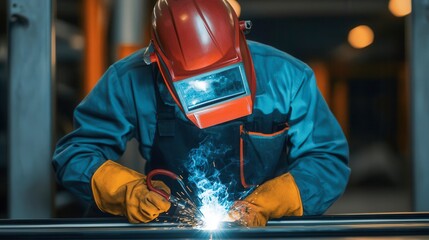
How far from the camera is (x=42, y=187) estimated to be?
2.83 m

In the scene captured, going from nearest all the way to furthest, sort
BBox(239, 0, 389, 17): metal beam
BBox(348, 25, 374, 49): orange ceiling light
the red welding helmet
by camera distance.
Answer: the red welding helmet, BBox(239, 0, 389, 17): metal beam, BBox(348, 25, 374, 49): orange ceiling light

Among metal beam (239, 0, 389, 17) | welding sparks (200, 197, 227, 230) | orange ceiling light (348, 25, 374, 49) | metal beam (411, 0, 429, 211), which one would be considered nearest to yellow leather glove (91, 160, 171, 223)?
welding sparks (200, 197, 227, 230)

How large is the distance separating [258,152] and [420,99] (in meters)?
0.78

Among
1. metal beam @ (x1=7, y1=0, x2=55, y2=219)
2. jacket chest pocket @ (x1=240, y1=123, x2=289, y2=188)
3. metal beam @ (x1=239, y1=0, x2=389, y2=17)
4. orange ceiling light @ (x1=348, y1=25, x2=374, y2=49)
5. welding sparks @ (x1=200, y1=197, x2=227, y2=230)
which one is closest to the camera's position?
welding sparks @ (x1=200, y1=197, x2=227, y2=230)

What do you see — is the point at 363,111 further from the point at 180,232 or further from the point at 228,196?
the point at 180,232

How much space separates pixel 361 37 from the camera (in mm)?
8688

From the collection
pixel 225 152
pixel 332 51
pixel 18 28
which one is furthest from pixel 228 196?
pixel 332 51

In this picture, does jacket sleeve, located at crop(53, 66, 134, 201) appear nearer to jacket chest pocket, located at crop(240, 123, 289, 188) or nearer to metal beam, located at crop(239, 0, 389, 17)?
jacket chest pocket, located at crop(240, 123, 289, 188)

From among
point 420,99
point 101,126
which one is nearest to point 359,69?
point 420,99

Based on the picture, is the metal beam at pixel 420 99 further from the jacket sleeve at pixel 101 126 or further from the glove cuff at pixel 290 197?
the jacket sleeve at pixel 101 126

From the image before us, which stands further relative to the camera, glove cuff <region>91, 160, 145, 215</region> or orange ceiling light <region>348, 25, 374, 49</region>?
orange ceiling light <region>348, 25, 374, 49</region>

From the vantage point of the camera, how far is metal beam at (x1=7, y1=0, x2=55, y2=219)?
2793mm

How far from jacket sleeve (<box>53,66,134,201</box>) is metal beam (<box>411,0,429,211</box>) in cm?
111

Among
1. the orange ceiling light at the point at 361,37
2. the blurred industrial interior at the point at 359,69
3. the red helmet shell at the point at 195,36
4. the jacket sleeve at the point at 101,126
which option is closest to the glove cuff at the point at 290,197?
the red helmet shell at the point at 195,36
